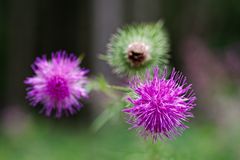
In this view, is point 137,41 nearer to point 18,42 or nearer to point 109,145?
point 109,145

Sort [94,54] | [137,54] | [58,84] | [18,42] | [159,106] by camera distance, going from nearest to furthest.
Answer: [159,106], [58,84], [137,54], [94,54], [18,42]

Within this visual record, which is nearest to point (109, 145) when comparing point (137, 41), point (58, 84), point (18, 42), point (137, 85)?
point (137, 41)

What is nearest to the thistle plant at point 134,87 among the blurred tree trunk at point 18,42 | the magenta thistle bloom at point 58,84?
the magenta thistle bloom at point 58,84

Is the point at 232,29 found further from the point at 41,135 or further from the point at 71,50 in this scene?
the point at 41,135

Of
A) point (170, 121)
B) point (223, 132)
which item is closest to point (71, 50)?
point (223, 132)

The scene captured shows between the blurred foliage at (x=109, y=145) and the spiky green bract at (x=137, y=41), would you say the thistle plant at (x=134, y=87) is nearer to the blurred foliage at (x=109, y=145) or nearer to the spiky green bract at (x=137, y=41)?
the spiky green bract at (x=137, y=41)

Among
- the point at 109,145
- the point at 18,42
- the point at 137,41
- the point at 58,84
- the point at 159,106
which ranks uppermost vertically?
the point at 137,41

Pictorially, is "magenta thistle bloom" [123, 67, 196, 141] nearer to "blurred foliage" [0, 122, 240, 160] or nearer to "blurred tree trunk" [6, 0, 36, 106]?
"blurred foliage" [0, 122, 240, 160]
